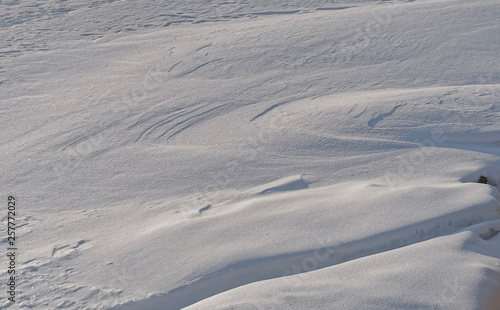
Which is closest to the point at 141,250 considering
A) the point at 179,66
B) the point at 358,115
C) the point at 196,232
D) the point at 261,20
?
the point at 196,232

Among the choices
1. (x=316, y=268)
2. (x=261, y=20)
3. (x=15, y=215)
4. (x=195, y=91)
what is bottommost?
(x=316, y=268)

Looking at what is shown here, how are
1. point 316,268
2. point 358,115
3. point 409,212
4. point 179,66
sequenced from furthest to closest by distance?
point 179,66 < point 358,115 < point 409,212 < point 316,268

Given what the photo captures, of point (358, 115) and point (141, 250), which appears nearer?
point (141, 250)

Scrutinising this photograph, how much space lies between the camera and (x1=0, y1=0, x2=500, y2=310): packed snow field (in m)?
2.38

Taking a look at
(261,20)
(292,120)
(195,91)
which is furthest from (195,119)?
(261,20)

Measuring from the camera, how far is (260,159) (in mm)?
3252

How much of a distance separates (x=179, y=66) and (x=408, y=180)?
2.35 m

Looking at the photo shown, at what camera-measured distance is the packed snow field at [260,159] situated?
238 cm

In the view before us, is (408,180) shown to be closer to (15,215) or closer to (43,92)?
(15,215)

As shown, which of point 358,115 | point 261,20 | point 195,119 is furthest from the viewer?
point 261,20

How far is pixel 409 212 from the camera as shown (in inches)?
104

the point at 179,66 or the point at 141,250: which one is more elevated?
the point at 179,66

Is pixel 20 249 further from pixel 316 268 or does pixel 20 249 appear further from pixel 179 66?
pixel 179 66

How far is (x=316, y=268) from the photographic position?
8.08 feet
